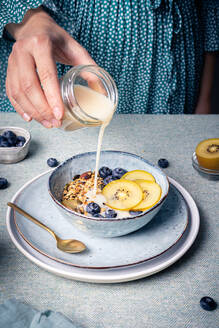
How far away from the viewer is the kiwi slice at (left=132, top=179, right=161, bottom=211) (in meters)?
0.68

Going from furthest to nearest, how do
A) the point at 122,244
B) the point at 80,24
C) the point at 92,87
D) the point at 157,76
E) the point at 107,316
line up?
1. the point at 157,76
2. the point at 80,24
3. the point at 92,87
4. the point at 122,244
5. the point at 107,316

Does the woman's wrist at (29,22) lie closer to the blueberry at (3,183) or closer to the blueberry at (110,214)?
the blueberry at (3,183)

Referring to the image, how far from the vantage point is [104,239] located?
65 centimetres

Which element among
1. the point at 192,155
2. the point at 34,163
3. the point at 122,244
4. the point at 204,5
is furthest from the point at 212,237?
the point at 204,5

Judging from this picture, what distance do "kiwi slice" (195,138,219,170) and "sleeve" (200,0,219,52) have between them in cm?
72

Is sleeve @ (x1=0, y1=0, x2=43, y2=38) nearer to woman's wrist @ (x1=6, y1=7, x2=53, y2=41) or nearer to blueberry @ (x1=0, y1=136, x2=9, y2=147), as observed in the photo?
woman's wrist @ (x1=6, y1=7, x2=53, y2=41)

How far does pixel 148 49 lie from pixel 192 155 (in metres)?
0.49

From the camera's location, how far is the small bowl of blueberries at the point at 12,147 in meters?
0.89

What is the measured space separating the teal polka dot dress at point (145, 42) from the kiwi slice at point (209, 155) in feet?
1.64

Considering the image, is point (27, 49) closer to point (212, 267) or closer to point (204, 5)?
point (212, 267)

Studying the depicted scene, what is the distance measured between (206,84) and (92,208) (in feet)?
3.61

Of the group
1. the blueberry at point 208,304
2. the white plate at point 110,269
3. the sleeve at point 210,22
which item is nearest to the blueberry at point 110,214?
the white plate at point 110,269

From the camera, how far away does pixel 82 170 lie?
31.9 inches

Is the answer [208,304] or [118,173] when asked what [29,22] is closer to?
[118,173]
